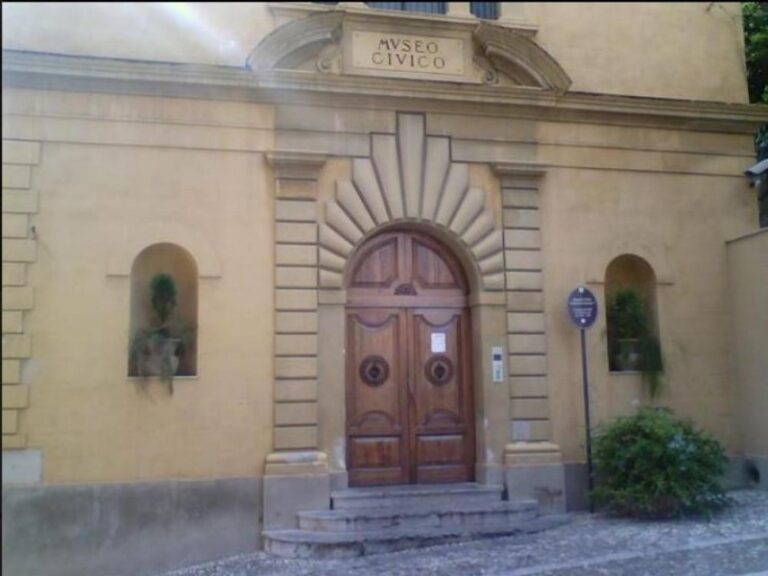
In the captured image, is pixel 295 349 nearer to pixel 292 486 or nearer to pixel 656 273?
pixel 292 486

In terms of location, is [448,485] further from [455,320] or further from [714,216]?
[714,216]

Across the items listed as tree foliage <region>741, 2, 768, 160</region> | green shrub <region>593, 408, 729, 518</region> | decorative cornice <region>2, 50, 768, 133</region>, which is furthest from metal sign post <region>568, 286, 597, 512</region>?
tree foliage <region>741, 2, 768, 160</region>

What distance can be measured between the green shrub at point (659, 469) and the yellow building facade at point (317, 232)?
66 cm

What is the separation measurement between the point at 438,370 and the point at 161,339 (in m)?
3.30

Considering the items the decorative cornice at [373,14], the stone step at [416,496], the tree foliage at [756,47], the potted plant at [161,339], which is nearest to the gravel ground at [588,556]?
the stone step at [416,496]

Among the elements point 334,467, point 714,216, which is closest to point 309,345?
point 334,467

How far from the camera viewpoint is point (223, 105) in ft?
32.8

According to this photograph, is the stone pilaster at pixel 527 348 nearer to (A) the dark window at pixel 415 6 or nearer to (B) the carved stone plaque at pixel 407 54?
(B) the carved stone plaque at pixel 407 54

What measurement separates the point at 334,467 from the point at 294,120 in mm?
4001

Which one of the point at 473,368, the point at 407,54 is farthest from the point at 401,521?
the point at 407,54

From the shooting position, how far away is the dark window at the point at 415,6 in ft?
35.2

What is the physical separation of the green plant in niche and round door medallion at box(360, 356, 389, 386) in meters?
2.99

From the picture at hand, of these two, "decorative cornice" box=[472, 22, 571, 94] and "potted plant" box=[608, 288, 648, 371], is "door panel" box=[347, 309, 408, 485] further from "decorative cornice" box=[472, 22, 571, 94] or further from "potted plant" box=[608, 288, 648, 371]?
"decorative cornice" box=[472, 22, 571, 94]

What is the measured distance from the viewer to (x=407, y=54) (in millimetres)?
10641
